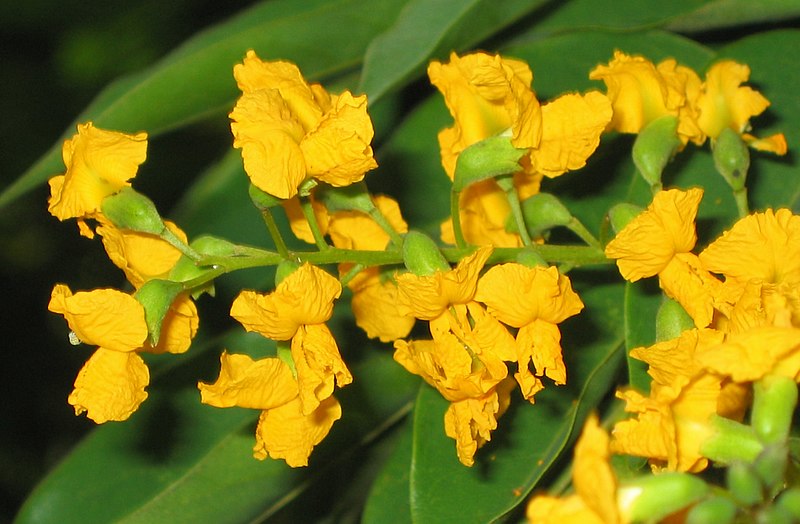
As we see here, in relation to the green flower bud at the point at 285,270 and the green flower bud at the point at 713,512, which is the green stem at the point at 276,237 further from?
the green flower bud at the point at 713,512

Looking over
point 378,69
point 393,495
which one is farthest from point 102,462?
point 378,69

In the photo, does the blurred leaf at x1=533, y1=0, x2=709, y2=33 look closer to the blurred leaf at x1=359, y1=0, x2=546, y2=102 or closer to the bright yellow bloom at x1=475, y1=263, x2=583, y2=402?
the blurred leaf at x1=359, y1=0, x2=546, y2=102

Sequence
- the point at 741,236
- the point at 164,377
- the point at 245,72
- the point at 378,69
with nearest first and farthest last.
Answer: the point at 741,236, the point at 245,72, the point at 378,69, the point at 164,377

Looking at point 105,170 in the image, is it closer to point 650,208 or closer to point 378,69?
point 378,69

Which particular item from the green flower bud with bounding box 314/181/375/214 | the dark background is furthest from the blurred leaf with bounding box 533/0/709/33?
the dark background

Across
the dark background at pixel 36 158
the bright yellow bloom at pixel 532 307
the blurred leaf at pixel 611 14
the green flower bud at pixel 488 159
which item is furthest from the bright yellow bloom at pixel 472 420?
the dark background at pixel 36 158

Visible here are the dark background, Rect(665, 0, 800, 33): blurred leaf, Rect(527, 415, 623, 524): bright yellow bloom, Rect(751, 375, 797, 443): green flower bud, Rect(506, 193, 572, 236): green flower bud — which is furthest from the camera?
the dark background

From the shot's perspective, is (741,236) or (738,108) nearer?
(741,236)
